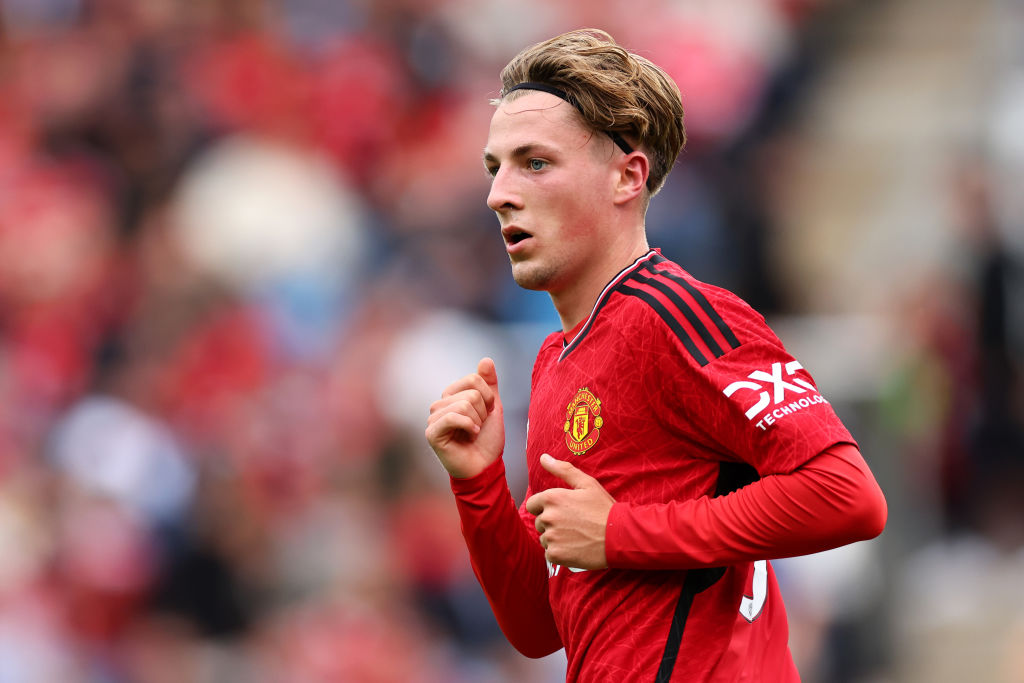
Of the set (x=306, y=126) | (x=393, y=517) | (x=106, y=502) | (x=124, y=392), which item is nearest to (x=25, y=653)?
(x=106, y=502)

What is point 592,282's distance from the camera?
264 centimetres

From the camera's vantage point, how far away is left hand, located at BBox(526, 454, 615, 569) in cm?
236

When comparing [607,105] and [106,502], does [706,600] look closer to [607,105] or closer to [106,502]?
[607,105]

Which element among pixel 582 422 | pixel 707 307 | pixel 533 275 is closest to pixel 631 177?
pixel 533 275

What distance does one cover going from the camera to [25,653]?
242 inches

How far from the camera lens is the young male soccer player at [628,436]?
2244 mm

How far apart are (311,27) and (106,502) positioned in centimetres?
360

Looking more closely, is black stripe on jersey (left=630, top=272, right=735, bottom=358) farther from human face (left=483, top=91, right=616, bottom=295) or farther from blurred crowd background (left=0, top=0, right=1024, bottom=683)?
blurred crowd background (left=0, top=0, right=1024, bottom=683)

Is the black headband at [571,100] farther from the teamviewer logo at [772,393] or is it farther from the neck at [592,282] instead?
the teamviewer logo at [772,393]

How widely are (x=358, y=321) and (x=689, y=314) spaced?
15.4ft

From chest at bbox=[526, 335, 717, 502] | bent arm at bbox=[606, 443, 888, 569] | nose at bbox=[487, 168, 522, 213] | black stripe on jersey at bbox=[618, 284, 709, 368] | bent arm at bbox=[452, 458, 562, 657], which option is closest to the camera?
bent arm at bbox=[606, 443, 888, 569]

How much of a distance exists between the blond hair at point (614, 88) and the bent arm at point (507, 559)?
740 mm

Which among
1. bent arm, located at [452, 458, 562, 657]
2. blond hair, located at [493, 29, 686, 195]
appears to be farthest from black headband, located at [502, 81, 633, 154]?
bent arm, located at [452, 458, 562, 657]

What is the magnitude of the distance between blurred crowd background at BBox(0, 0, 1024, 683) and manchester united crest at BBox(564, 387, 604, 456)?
3729 mm
